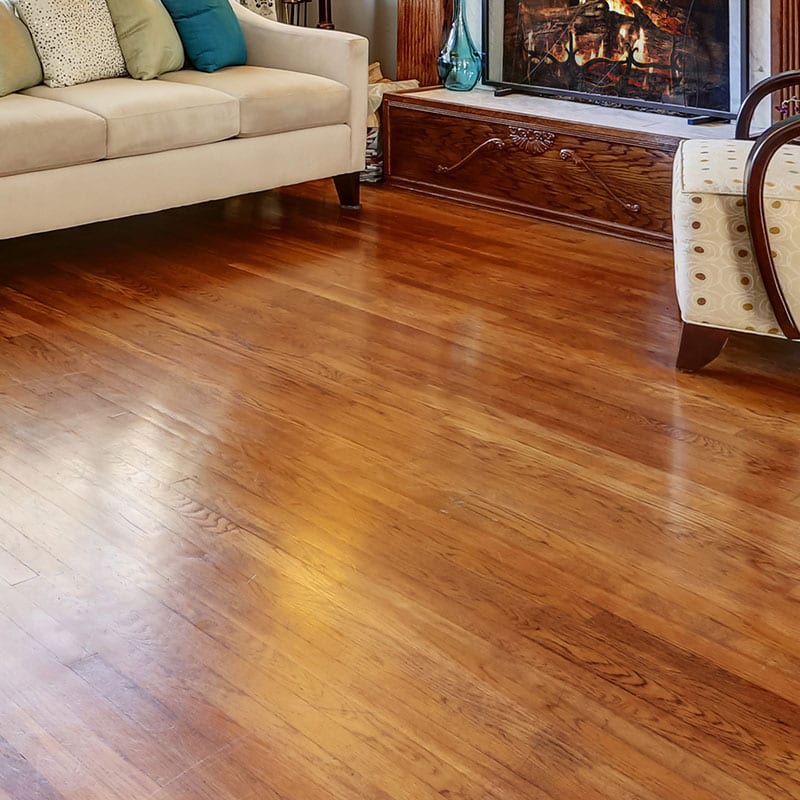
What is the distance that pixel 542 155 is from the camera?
158 inches

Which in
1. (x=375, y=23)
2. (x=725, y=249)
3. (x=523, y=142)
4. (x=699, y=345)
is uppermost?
(x=375, y=23)

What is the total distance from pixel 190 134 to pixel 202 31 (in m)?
0.59

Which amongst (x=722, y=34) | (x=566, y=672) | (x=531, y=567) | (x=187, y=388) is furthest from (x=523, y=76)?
(x=566, y=672)

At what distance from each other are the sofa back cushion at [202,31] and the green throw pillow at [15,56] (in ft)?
1.84

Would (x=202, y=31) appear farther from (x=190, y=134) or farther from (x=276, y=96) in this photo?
(x=190, y=134)

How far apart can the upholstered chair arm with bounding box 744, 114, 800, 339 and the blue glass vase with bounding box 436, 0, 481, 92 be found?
2.19 meters

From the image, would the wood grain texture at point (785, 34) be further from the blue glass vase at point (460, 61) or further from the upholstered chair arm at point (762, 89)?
the blue glass vase at point (460, 61)

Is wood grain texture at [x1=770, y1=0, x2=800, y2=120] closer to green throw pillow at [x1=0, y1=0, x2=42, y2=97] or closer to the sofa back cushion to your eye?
the sofa back cushion

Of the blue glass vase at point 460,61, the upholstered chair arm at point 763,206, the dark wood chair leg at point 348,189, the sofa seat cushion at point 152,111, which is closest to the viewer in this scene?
the upholstered chair arm at point 763,206

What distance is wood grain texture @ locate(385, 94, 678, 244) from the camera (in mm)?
3760

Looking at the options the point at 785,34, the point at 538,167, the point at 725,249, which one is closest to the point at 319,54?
the point at 538,167

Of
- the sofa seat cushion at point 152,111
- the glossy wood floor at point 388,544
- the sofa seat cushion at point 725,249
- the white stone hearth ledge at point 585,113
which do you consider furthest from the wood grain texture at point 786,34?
the sofa seat cushion at point 152,111

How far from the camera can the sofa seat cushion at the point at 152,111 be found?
333 cm

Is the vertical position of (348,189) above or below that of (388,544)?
above
